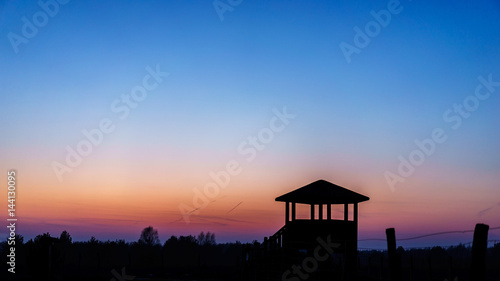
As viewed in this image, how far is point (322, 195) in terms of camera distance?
2972 cm

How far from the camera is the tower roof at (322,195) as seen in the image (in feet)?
97.8

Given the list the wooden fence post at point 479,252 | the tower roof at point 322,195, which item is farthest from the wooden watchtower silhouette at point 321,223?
the wooden fence post at point 479,252

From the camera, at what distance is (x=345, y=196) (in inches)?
1176

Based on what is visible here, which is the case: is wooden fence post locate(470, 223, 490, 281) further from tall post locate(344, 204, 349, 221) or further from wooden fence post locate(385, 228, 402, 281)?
tall post locate(344, 204, 349, 221)

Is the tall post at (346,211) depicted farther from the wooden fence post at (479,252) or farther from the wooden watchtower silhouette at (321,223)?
the wooden fence post at (479,252)

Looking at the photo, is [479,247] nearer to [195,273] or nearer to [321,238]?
[321,238]

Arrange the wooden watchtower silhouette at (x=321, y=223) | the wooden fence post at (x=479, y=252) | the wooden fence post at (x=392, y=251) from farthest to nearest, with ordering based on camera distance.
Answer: the wooden watchtower silhouette at (x=321, y=223)
the wooden fence post at (x=392, y=251)
the wooden fence post at (x=479, y=252)

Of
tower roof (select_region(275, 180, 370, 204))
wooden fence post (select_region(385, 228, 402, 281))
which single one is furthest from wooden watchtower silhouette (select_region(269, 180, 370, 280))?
wooden fence post (select_region(385, 228, 402, 281))

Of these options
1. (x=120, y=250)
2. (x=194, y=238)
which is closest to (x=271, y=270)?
(x=120, y=250)

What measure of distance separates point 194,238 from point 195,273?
91.7m

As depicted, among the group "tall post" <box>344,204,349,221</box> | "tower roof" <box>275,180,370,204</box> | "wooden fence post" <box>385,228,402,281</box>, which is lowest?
"wooden fence post" <box>385,228,402,281</box>

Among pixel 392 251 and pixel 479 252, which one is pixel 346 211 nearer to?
pixel 392 251

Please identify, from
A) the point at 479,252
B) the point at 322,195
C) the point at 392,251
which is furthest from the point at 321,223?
the point at 479,252

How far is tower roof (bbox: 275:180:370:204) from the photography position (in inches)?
1174
